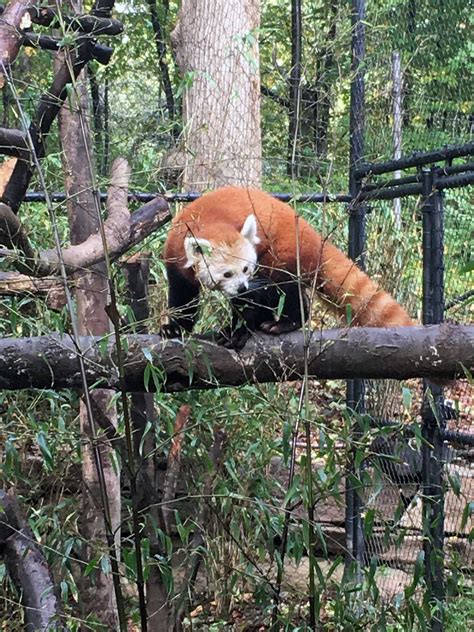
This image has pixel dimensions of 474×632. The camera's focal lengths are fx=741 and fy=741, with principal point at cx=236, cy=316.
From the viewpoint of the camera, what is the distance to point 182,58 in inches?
173

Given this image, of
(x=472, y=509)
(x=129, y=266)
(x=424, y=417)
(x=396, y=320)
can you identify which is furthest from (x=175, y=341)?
(x=424, y=417)

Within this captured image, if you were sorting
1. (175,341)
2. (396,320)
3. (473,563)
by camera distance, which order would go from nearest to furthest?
(175,341)
(396,320)
(473,563)

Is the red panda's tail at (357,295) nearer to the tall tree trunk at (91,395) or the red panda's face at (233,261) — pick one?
the red panda's face at (233,261)

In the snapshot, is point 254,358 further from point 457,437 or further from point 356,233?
point 356,233

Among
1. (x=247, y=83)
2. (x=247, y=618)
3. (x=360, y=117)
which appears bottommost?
(x=247, y=618)

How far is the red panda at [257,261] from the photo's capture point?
8.14ft

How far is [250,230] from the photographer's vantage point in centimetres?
265

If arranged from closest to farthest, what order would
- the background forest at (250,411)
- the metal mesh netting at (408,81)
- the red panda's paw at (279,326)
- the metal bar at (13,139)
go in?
the metal bar at (13,139), the background forest at (250,411), the red panda's paw at (279,326), the metal mesh netting at (408,81)

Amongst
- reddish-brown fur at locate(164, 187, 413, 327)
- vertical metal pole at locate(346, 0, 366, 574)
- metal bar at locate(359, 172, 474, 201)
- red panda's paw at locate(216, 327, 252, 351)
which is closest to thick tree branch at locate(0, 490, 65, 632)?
red panda's paw at locate(216, 327, 252, 351)

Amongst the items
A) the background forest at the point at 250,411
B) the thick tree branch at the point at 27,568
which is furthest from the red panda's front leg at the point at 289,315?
the thick tree branch at the point at 27,568

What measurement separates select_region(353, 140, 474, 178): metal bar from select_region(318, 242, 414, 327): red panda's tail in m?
0.34

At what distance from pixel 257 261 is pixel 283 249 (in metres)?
0.11

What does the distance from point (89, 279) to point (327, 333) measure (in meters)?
1.16

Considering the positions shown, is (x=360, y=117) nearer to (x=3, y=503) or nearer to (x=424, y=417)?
(x=424, y=417)
